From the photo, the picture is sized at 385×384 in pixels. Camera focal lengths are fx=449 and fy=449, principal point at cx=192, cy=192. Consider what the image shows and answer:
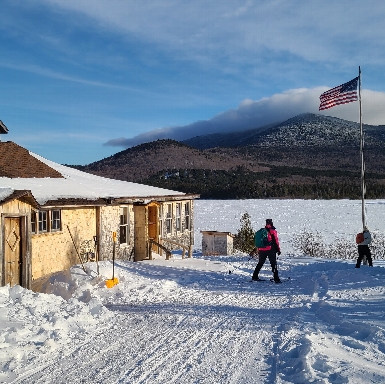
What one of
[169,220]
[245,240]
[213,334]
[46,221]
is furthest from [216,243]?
[213,334]

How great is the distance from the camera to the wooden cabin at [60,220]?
10422mm

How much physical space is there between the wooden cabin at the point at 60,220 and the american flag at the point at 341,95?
757 cm

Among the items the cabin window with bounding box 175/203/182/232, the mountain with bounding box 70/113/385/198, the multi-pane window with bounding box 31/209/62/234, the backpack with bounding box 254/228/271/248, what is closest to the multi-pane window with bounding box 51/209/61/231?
the multi-pane window with bounding box 31/209/62/234

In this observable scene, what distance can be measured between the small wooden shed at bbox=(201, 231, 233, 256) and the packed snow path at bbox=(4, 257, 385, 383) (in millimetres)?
9123

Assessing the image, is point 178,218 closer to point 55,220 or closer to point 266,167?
point 55,220

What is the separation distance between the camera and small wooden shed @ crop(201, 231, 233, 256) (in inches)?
831

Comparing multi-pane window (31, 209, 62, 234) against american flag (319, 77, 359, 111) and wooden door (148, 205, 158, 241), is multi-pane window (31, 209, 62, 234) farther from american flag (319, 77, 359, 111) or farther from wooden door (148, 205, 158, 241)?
american flag (319, 77, 359, 111)

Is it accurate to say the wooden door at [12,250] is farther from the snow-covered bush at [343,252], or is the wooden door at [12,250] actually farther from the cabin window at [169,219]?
the snow-covered bush at [343,252]

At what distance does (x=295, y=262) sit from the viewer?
1670cm

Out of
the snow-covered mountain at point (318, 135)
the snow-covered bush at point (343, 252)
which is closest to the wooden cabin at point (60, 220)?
the snow-covered bush at point (343, 252)

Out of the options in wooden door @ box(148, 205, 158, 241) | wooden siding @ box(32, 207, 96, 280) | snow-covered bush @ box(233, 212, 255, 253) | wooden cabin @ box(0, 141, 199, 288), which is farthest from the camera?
snow-covered bush @ box(233, 212, 255, 253)

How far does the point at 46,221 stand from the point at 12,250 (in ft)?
8.24

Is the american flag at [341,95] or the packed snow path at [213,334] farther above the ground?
the american flag at [341,95]

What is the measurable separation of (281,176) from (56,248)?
9007 cm
